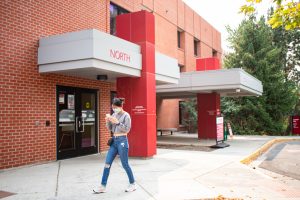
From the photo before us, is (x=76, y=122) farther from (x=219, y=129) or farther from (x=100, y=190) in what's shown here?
(x=219, y=129)

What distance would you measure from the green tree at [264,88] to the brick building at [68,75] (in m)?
14.2

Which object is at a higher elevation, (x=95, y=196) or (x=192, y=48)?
(x=192, y=48)

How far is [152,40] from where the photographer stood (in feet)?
37.2

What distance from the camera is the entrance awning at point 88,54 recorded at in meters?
9.10

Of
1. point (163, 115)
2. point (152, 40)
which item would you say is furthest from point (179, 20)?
point (152, 40)

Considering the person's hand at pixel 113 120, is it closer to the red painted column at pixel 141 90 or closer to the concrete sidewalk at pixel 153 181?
the concrete sidewalk at pixel 153 181

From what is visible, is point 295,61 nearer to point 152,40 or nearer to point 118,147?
point 152,40

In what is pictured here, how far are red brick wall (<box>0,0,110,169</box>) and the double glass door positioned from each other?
35cm

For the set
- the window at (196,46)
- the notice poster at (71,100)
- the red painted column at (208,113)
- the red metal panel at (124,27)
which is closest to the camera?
the red metal panel at (124,27)

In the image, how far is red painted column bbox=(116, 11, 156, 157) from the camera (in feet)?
35.7

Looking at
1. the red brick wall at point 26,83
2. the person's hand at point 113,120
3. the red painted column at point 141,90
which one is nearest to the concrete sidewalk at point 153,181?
the red brick wall at point 26,83

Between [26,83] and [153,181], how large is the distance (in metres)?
4.98

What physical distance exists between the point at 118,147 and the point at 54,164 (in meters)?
4.35

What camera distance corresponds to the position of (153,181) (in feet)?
24.5
